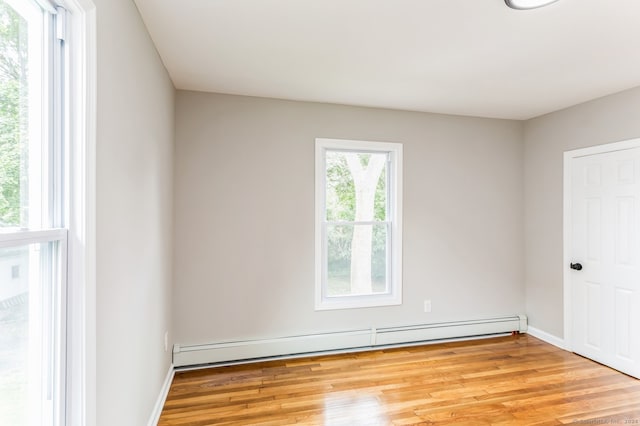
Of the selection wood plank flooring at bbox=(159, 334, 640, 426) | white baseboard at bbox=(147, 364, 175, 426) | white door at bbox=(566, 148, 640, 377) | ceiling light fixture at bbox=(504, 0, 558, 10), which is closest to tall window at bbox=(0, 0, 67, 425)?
white baseboard at bbox=(147, 364, 175, 426)

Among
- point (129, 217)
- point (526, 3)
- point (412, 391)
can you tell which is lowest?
point (412, 391)

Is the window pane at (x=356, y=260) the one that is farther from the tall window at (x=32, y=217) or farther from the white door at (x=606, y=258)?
the tall window at (x=32, y=217)

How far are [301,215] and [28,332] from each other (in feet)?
8.24

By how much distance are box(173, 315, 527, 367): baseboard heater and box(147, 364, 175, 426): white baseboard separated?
0.59 ft

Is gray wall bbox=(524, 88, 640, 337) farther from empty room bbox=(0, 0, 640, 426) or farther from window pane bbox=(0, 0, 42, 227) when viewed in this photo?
window pane bbox=(0, 0, 42, 227)

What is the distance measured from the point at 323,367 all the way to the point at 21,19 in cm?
306

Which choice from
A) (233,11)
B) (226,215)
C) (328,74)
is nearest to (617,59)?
(328,74)

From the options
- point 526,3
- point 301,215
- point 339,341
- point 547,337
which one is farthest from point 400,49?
point 547,337

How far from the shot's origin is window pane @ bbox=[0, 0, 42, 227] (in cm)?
90

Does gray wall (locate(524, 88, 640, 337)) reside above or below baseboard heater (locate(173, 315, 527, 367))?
above

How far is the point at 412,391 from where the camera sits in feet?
8.99

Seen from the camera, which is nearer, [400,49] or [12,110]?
[12,110]

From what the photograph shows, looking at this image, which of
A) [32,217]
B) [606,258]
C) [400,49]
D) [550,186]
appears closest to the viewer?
[32,217]

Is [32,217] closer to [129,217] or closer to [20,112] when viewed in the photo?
[20,112]
